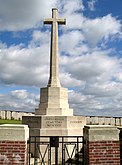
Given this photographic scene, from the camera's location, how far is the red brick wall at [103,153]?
17.6ft

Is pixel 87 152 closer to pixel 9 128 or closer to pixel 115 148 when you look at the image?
pixel 115 148

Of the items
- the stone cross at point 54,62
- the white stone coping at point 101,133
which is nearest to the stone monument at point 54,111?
the stone cross at point 54,62

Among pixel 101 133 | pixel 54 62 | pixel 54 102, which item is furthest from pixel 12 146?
pixel 54 62

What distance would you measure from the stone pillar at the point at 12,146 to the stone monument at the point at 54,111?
14.8ft

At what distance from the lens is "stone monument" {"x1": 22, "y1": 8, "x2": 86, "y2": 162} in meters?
9.91

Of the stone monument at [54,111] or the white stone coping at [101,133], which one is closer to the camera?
the white stone coping at [101,133]

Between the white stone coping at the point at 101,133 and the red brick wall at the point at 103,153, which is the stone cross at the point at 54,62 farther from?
the red brick wall at the point at 103,153

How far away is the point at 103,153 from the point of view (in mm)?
5410

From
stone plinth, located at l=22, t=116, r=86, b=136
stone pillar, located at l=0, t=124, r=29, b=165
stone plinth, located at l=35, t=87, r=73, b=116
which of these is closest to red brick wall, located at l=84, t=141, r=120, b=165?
stone pillar, located at l=0, t=124, r=29, b=165

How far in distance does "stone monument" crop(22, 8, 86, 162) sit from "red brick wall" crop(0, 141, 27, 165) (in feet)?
14.8

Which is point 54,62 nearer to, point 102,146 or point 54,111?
point 54,111

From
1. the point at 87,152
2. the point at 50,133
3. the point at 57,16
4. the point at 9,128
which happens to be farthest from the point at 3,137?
the point at 57,16

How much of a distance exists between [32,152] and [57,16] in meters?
6.10

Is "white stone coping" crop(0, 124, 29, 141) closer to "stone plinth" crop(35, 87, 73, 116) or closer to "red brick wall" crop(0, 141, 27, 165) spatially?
"red brick wall" crop(0, 141, 27, 165)
